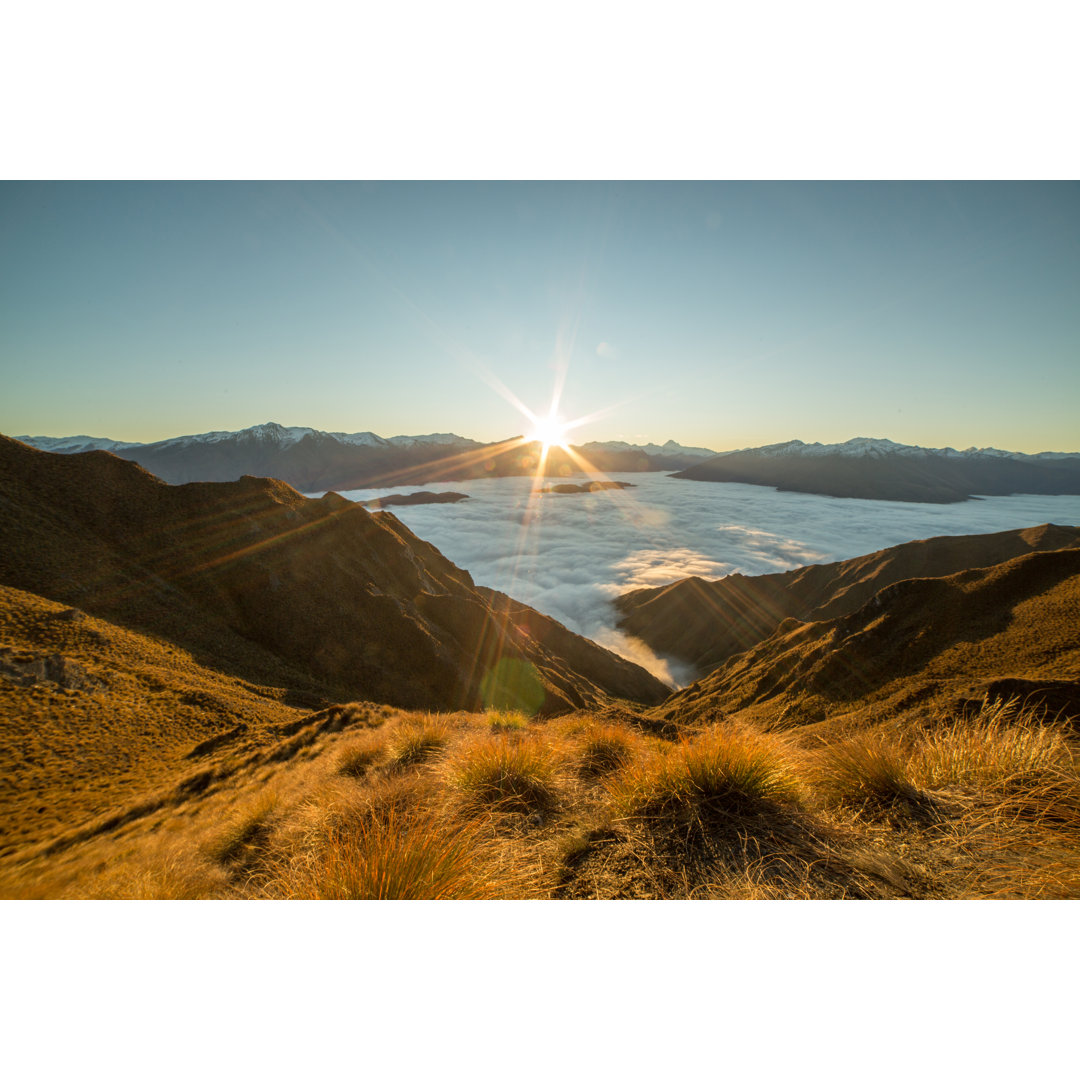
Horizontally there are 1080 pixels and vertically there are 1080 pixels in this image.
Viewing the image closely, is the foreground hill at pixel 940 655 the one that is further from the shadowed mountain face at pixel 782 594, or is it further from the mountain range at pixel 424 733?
the shadowed mountain face at pixel 782 594

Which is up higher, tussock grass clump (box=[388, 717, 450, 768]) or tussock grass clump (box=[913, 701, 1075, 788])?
tussock grass clump (box=[913, 701, 1075, 788])

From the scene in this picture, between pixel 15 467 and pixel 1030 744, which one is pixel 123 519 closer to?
pixel 15 467

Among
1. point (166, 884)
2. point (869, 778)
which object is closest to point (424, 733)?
point (166, 884)

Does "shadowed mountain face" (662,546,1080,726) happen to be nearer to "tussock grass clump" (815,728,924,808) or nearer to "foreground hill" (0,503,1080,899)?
"foreground hill" (0,503,1080,899)

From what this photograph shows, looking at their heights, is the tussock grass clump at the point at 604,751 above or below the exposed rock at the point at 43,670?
above

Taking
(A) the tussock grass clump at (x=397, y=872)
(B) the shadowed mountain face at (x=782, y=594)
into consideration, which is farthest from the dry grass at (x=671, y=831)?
(B) the shadowed mountain face at (x=782, y=594)

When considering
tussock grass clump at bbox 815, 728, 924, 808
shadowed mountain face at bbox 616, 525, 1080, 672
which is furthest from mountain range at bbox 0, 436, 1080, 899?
shadowed mountain face at bbox 616, 525, 1080, 672
